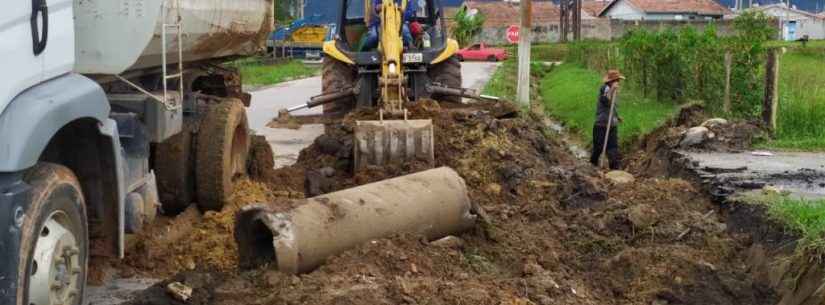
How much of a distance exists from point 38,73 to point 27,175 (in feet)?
1.69

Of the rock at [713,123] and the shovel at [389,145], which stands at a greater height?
the shovel at [389,145]

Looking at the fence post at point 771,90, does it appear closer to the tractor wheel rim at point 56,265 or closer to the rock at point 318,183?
the rock at point 318,183

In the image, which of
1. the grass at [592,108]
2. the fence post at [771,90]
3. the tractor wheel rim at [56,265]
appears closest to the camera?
the tractor wheel rim at [56,265]

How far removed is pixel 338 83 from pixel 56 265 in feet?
33.6

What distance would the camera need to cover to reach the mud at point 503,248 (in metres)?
6.55

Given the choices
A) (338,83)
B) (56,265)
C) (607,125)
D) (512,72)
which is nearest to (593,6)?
(512,72)

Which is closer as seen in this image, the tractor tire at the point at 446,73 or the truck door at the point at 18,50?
the truck door at the point at 18,50

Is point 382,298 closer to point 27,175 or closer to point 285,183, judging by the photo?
point 27,175

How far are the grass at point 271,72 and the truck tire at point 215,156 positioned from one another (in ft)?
82.7

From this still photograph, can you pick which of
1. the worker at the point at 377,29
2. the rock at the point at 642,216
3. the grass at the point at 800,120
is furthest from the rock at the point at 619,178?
the worker at the point at 377,29

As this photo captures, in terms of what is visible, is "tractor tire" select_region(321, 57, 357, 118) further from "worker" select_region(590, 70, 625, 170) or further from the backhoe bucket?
the backhoe bucket

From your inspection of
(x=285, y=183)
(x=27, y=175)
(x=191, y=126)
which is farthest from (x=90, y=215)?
(x=285, y=183)

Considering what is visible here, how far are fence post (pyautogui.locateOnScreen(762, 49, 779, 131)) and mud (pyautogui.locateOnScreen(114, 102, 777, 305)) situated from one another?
15.7 feet

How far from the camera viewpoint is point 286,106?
2517cm
